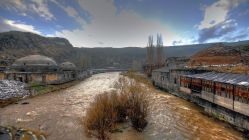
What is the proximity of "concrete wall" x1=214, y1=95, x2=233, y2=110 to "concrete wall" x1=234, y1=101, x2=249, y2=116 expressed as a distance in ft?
2.56

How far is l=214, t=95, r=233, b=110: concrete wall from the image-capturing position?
1821 cm

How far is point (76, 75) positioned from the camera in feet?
247

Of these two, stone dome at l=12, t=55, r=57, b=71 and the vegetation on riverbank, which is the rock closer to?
stone dome at l=12, t=55, r=57, b=71

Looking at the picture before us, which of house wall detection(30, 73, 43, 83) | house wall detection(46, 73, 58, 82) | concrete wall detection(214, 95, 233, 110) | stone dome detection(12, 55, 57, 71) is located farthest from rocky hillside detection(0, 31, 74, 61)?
concrete wall detection(214, 95, 233, 110)

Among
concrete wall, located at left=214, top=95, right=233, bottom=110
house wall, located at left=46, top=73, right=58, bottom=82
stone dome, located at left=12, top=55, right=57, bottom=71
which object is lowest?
concrete wall, located at left=214, top=95, right=233, bottom=110

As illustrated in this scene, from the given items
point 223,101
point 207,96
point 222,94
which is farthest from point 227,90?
point 207,96

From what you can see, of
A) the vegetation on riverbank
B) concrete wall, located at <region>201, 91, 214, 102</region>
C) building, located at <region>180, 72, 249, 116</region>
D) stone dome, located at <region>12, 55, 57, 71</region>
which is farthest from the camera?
stone dome, located at <region>12, 55, 57, 71</region>

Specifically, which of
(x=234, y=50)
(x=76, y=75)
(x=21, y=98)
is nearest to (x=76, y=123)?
(x=21, y=98)

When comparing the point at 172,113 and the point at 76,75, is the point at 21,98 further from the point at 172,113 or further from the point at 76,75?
the point at 76,75

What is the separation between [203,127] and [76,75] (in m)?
63.4

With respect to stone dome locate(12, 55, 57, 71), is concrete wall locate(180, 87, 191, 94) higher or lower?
lower

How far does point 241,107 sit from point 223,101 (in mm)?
2907

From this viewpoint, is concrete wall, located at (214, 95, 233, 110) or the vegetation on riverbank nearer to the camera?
the vegetation on riverbank

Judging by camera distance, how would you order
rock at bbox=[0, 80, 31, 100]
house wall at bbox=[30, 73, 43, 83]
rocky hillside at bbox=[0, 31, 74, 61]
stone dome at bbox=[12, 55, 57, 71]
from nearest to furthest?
rock at bbox=[0, 80, 31, 100], house wall at bbox=[30, 73, 43, 83], stone dome at bbox=[12, 55, 57, 71], rocky hillside at bbox=[0, 31, 74, 61]
